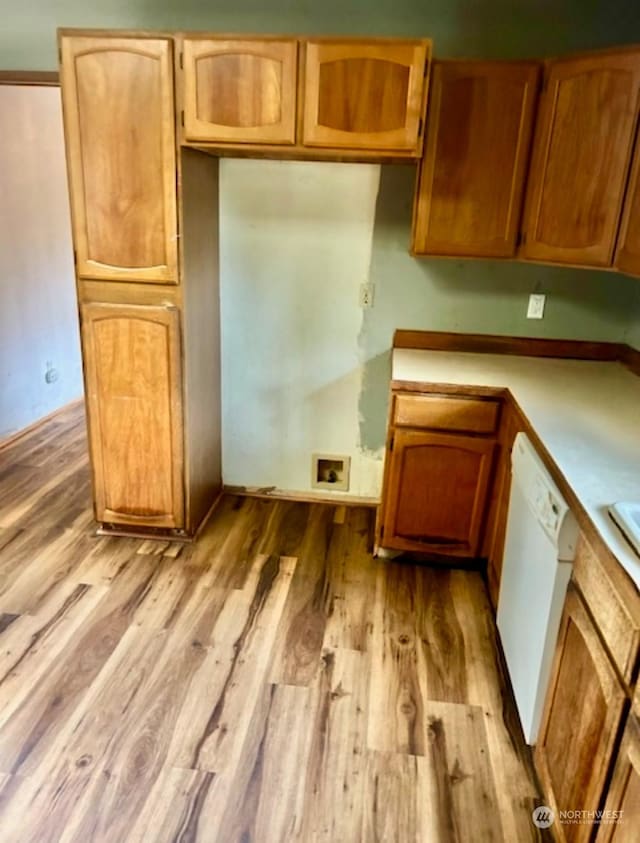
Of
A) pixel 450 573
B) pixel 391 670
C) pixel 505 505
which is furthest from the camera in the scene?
pixel 450 573

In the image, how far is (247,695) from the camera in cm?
205

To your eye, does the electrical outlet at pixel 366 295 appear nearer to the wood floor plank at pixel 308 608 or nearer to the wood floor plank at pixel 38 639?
the wood floor plank at pixel 308 608

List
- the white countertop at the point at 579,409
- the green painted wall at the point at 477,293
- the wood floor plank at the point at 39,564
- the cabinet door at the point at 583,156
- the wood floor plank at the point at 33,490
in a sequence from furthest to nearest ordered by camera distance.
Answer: the wood floor plank at the point at 33,490, the green painted wall at the point at 477,293, the wood floor plank at the point at 39,564, the cabinet door at the point at 583,156, the white countertop at the point at 579,409

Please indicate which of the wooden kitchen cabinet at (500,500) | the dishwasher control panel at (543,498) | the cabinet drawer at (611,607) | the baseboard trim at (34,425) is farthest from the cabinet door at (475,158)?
the baseboard trim at (34,425)

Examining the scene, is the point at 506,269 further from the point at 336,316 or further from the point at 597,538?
the point at 597,538

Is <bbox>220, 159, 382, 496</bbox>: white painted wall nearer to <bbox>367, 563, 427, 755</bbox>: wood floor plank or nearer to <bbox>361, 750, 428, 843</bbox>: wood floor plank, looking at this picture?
<bbox>367, 563, 427, 755</bbox>: wood floor plank

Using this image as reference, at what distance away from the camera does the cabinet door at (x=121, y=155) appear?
231 centimetres

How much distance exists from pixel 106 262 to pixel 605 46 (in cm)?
223

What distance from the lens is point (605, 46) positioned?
2547 mm

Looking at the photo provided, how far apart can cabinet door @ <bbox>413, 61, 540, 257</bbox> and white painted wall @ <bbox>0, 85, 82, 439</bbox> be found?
2.55 meters

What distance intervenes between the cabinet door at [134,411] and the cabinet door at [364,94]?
97cm

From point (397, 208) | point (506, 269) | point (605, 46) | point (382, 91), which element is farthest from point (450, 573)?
point (605, 46)

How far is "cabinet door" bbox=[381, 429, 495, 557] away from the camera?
102 inches

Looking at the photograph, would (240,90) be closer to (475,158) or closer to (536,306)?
(475,158)
